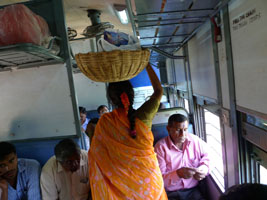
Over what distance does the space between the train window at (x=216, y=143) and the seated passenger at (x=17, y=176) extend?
1.97 meters

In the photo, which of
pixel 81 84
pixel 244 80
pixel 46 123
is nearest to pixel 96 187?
pixel 46 123

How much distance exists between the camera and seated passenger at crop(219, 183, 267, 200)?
0.71 m

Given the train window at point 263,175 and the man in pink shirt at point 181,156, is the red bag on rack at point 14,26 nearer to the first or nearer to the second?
the man in pink shirt at point 181,156

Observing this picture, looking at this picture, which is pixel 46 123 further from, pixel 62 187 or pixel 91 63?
pixel 91 63

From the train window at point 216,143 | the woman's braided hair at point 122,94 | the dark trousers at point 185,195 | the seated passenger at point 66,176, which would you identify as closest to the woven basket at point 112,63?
the woman's braided hair at point 122,94

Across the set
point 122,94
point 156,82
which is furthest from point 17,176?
point 156,82

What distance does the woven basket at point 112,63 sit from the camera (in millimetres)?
1336

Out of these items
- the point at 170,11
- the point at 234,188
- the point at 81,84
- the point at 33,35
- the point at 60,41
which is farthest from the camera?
the point at 81,84

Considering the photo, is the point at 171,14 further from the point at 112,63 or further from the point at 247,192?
the point at 247,192

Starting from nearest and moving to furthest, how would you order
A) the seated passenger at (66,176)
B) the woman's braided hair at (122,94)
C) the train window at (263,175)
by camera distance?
the train window at (263,175)
the woman's braided hair at (122,94)
the seated passenger at (66,176)

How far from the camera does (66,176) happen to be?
1870mm

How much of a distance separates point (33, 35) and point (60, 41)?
1.82ft

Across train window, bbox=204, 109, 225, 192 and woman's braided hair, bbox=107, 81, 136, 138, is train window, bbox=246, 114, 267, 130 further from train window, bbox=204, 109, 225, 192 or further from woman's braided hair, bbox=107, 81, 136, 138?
woman's braided hair, bbox=107, 81, 136, 138

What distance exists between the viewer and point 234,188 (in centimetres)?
76
